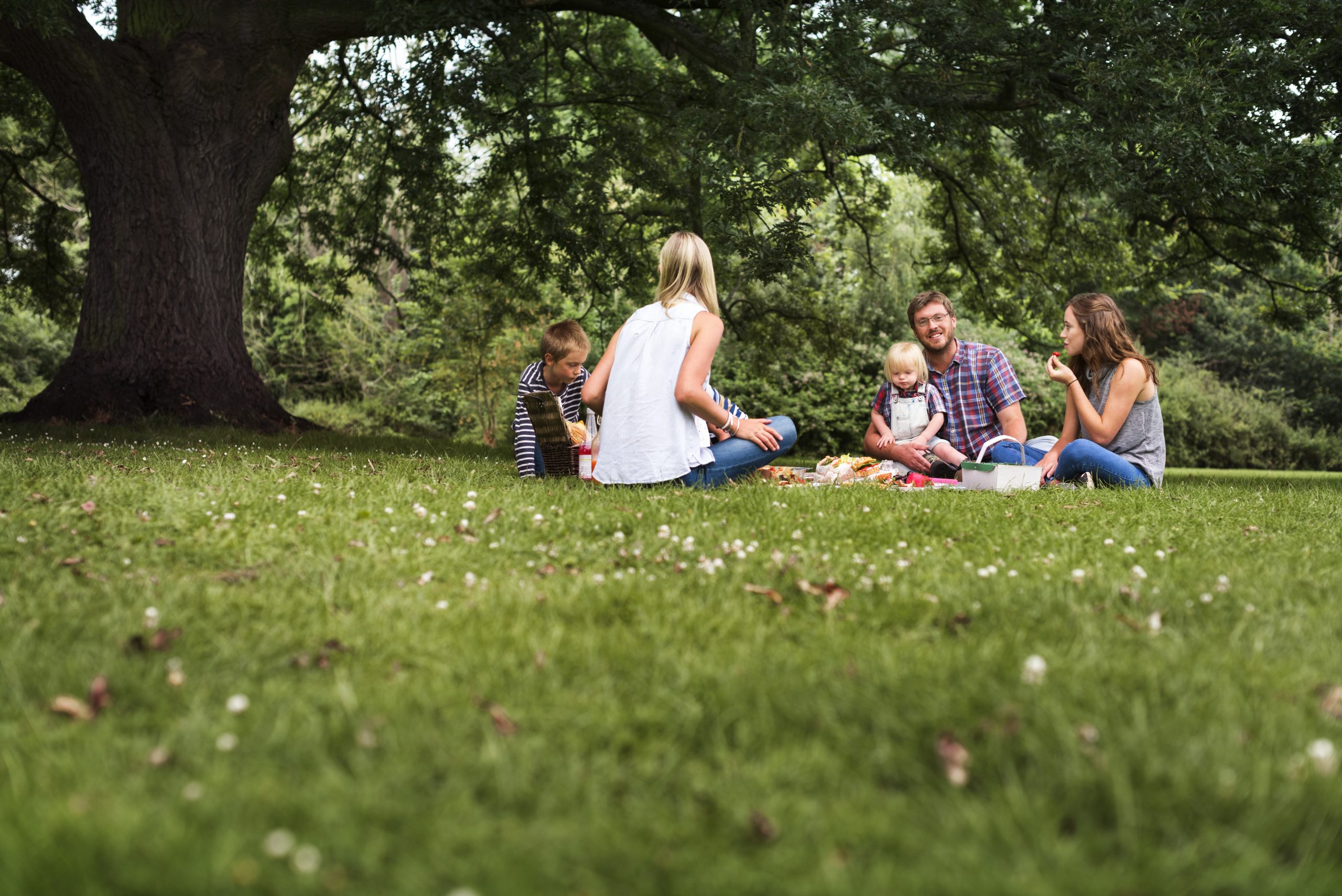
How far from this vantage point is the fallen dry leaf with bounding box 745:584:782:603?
131 inches

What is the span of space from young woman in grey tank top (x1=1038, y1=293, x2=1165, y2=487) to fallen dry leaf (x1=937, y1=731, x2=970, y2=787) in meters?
5.47

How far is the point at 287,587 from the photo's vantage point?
334 cm

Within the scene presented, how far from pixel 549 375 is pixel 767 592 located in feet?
13.8

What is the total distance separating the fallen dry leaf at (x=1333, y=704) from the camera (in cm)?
225

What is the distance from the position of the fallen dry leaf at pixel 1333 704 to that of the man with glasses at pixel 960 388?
570 centimetres

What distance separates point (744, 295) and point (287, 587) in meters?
14.9

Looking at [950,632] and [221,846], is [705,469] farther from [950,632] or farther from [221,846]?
[221,846]

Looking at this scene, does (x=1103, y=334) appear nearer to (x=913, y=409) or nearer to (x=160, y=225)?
(x=913, y=409)

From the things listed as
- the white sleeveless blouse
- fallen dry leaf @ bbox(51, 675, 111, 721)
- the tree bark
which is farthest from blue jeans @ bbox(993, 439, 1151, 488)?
fallen dry leaf @ bbox(51, 675, 111, 721)

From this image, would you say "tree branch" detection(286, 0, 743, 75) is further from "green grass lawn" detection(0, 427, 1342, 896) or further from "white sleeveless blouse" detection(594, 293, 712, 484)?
"green grass lawn" detection(0, 427, 1342, 896)

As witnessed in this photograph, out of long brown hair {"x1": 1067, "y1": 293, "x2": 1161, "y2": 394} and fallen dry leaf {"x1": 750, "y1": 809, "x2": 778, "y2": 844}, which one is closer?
fallen dry leaf {"x1": 750, "y1": 809, "x2": 778, "y2": 844}

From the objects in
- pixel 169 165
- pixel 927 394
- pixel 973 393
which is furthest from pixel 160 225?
pixel 973 393

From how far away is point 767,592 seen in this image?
3383 mm

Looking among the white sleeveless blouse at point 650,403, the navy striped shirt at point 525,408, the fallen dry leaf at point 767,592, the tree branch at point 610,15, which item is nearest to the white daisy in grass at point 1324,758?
the fallen dry leaf at point 767,592
